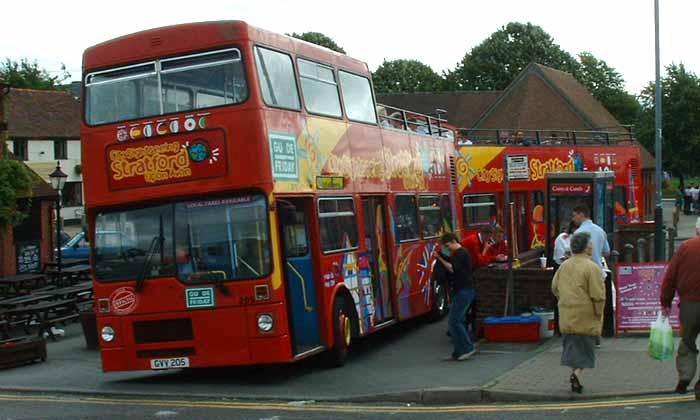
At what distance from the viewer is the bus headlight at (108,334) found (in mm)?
13188

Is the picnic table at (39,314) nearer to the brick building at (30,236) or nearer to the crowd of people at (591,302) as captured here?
the brick building at (30,236)

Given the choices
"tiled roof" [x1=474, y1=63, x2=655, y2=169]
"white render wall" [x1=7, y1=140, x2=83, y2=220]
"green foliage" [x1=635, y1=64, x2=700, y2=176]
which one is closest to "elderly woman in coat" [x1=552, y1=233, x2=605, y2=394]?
"white render wall" [x1=7, y1=140, x2=83, y2=220]

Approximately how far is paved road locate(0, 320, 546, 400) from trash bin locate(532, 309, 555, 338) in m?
0.64

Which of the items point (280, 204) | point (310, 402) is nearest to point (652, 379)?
point (310, 402)

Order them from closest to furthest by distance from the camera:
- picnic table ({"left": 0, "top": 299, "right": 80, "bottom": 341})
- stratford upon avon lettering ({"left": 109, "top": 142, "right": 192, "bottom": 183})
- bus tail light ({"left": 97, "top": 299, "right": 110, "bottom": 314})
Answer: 1. stratford upon avon lettering ({"left": 109, "top": 142, "right": 192, "bottom": 183})
2. bus tail light ({"left": 97, "top": 299, "right": 110, "bottom": 314})
3. picnic table ({"left": 0, "top": 299, "right": 80, "bottom": 341})

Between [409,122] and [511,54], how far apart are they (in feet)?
209

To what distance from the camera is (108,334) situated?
13.2 metres

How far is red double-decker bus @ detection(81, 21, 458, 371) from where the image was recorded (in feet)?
41.4

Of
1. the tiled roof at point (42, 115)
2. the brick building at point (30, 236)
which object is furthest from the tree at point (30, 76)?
the brick building at point (30, 236)

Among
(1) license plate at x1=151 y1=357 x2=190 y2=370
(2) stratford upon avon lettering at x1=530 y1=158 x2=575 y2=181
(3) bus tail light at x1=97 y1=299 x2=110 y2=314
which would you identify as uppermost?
(2) stratford upon avon lettering at x1=530 y1=158 x2=575 y2=181

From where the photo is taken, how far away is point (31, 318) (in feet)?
70.2

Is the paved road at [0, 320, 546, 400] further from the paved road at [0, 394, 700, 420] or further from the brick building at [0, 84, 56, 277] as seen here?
the brick building at [0, 84, 56, 277]

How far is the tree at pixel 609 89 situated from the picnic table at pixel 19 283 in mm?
68697

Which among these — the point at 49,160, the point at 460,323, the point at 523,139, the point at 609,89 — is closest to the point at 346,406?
the point at 460,323
